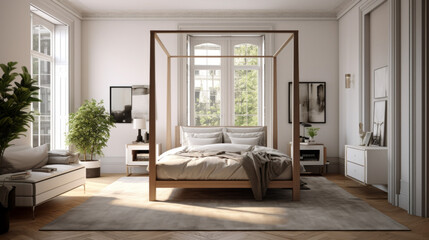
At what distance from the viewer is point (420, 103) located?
13.6ft

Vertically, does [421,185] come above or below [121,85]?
below

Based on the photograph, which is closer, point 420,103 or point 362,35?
point 420,103

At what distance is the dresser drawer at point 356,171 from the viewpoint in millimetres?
5336

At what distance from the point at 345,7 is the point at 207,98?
333 centimetres

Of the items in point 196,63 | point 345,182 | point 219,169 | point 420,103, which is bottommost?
point 345,182

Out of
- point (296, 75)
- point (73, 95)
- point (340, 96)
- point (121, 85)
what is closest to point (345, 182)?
point (340, 96)

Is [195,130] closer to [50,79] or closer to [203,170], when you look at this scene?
[203,170]

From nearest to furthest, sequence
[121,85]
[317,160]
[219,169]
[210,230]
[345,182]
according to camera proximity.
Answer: [210,230], [219,169], [345,182], [317,160], [121,85]

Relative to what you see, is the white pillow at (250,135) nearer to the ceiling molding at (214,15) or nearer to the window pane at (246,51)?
the window pane at (246,51)

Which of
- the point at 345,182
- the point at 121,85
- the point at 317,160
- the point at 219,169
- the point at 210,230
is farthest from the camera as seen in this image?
the point at 121,85

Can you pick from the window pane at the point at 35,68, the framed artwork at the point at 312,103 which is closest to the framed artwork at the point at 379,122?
the framed artwork at the point at 312,103

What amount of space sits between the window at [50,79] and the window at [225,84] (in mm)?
2560

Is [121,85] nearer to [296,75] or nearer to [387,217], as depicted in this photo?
[296,75]

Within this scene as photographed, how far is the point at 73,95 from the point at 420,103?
6.15 meters
